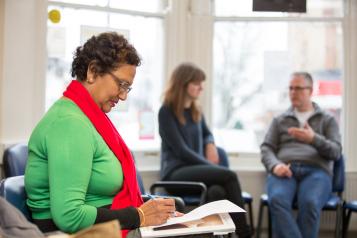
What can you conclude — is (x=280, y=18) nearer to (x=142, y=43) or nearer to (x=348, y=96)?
(x=348, y=96)

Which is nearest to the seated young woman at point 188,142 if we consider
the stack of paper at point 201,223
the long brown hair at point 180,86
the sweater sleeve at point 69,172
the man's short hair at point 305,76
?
the long brown hair at point 180,86

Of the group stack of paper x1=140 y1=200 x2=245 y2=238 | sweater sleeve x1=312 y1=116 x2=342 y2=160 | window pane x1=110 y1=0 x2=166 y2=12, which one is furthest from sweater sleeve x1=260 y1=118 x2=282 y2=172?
stack of paper x1=140 y1=200 x2=245 y2=238

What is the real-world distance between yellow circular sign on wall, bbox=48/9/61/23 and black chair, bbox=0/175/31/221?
2.05 m

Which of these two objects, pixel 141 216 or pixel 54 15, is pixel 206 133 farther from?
pixel 141 216

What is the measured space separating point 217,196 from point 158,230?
179 centimetres

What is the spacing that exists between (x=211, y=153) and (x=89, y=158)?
225 centimetres

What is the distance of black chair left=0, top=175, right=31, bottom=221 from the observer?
169 centimetres

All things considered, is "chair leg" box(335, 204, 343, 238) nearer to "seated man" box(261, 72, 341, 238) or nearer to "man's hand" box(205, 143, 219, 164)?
"seated man" box(261, 72, 341, 238)

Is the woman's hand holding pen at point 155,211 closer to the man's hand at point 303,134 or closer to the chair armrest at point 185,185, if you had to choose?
the chair armrest at point 185,185

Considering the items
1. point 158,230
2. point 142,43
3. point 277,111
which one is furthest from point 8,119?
point 277,111

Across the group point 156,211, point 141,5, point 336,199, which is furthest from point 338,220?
point 156,211

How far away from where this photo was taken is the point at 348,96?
13.5 feet

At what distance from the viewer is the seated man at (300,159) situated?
342 cm

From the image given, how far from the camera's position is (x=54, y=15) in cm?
359
